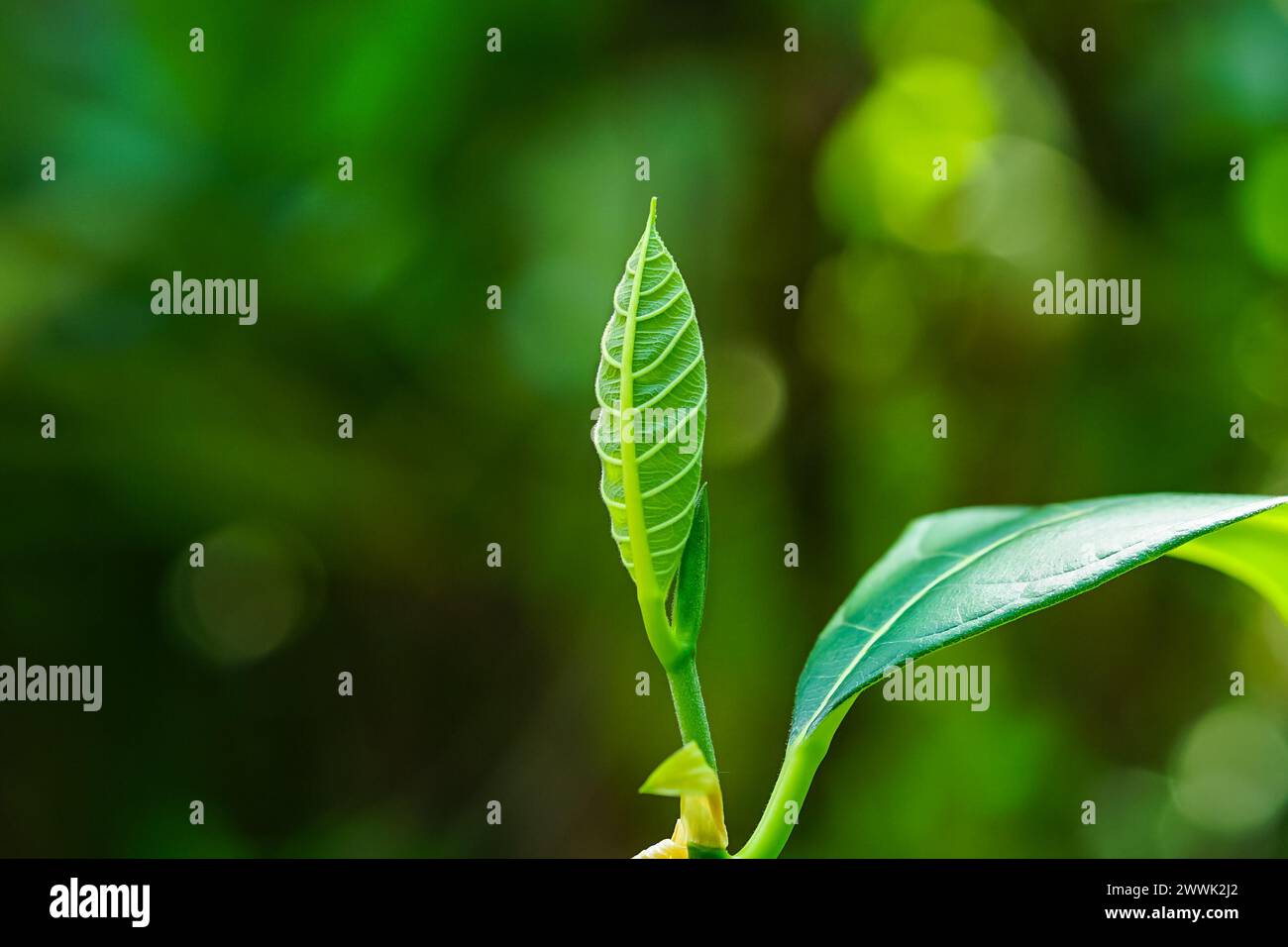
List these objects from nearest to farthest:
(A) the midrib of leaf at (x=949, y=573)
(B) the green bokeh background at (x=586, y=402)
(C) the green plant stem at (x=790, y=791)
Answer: (C) the green plant stem at (x=790, y=791), (A) the midrib of leaf at (x=949, y=573), (B) the green bokeh background at (x=586, y=402)

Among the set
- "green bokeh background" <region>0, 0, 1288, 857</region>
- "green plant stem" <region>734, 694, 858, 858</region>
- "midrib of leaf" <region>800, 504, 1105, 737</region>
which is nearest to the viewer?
"green plant stem" <region>734, 694, 858, 858</region>

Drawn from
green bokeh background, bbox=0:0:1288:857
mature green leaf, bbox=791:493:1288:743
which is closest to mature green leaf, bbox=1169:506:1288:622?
mature green leaf, bbox=791:493:1288:743

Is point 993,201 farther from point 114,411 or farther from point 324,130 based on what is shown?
point 114,411

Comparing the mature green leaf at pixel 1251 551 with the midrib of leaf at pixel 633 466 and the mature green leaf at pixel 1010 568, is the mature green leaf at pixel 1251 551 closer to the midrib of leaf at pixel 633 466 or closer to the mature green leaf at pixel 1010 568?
the mature green leaf at pixel 1010 568

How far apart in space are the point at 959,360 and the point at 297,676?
1.55 m

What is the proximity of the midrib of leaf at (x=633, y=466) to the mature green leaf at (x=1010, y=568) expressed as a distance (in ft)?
0.49

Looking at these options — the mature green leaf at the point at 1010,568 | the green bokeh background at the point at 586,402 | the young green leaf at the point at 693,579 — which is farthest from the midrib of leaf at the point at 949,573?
the green bokeh background at the point at 586,402

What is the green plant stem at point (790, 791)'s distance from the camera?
2.27ft

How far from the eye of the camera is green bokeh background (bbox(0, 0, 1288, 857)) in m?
2.18

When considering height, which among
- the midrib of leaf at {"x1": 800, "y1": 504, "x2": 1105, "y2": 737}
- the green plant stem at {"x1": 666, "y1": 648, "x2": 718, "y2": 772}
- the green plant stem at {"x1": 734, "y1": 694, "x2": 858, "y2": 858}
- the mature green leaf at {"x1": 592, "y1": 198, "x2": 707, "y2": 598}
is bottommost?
the green plant stem at {"x1": 734, "y1": 694, "x2": 858, "y2": 858}

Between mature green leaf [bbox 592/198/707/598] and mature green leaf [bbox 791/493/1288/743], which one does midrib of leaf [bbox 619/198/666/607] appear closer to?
mature green leaf [bbox 592/198/707/598]

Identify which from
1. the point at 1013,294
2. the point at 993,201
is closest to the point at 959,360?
the point at 1013,294

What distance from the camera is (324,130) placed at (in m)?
2.19

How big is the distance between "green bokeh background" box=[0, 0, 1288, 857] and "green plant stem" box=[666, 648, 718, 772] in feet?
5.27
